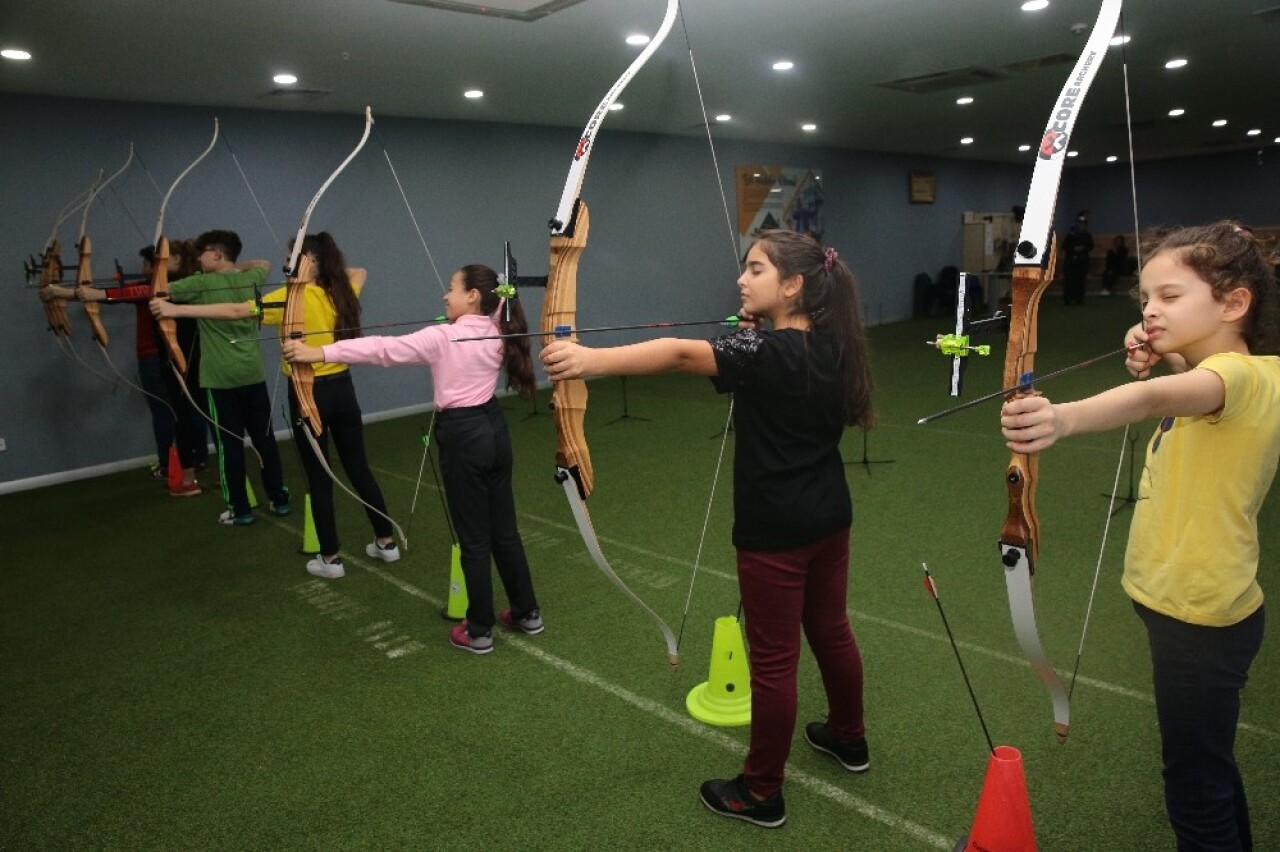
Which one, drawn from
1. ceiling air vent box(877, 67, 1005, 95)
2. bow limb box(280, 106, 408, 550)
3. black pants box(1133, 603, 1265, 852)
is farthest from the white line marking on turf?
ceiling air vent box(877, 67, 1005, 95)

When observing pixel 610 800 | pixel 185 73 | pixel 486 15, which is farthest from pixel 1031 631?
pixel 185 73

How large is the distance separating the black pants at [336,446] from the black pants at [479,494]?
0.74 metres

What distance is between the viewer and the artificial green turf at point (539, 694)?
1.84 m

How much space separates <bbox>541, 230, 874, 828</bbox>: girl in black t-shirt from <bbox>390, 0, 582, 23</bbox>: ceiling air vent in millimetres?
2613

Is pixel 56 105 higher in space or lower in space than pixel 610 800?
higher

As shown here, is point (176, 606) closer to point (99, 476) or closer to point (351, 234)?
point (99, 476)

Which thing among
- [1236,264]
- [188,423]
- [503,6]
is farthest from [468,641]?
[188,423]

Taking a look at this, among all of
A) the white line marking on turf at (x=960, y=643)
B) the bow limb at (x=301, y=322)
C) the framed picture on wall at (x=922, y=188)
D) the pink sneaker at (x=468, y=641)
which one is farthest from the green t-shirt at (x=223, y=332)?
the framed picture on wall at (x=922, y=188)

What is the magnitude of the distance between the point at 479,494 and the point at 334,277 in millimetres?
1081

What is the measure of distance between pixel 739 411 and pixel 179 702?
1.89m

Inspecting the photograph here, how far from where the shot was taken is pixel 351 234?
21.0 ft

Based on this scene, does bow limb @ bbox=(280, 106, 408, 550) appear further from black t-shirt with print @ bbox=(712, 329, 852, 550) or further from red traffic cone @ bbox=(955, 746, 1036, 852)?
red traffic cone @ bbox=(955, 746, 1036, 852)

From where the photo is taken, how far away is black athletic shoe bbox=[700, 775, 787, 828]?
175 centimetres

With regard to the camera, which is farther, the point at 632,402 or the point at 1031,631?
the point at 632,402
